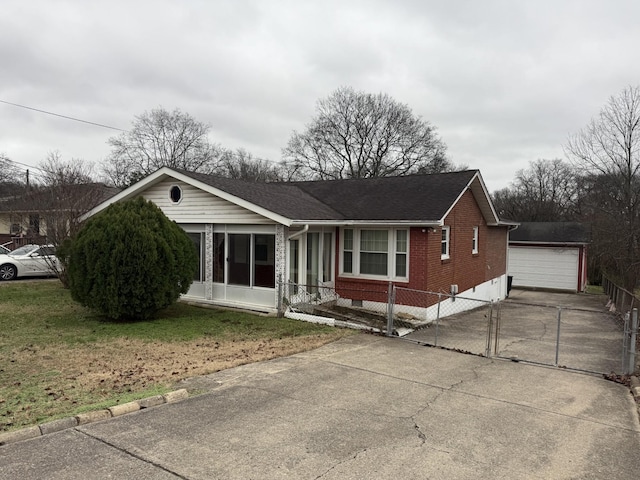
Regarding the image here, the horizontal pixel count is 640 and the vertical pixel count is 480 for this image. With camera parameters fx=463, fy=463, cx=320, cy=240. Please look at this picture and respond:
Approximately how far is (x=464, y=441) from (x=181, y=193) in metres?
11.2

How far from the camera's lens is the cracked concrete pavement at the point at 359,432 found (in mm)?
4301

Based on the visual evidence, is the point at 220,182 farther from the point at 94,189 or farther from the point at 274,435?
the point at 274,435

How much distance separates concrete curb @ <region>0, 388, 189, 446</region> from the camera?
475cm

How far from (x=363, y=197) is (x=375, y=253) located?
248 cm

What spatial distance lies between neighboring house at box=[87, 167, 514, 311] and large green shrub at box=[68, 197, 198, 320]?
2153 mm

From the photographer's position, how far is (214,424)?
5.30 metres

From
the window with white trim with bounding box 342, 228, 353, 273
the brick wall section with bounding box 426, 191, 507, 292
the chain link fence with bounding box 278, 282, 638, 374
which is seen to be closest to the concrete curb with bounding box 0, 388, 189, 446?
the chain link fence with bounding box 278, 282, 638, 374

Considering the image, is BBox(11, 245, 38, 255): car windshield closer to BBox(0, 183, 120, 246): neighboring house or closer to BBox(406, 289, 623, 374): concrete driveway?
BBox(0, 183, 120, 246): neighboring house

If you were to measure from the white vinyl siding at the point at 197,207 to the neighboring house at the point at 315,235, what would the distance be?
3 centimetres

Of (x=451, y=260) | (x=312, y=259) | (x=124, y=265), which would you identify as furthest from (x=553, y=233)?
(x=124, y=265)

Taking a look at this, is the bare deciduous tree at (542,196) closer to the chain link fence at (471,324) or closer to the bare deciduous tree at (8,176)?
the chain link fence at (471,324)

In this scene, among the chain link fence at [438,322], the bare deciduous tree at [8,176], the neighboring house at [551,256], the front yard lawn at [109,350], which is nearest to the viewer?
the front yard lawn at [109,350]

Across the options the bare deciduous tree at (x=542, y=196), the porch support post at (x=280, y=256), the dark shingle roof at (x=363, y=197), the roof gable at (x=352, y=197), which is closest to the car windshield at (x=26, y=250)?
the roof gable at (x=352, y=197)

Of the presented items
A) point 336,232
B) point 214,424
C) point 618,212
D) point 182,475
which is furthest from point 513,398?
point 618,212
